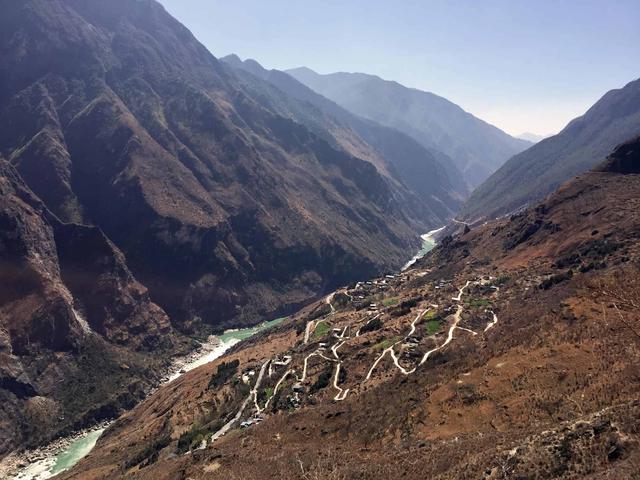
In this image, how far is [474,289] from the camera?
98.9 m

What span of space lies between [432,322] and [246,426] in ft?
117

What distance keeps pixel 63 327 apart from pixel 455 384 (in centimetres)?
11969

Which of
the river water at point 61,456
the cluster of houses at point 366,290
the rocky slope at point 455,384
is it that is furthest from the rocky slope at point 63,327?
the cluster of houses at point 366,290

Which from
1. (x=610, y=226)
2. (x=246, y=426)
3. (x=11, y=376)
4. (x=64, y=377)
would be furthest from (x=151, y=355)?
(x=610, y=226)

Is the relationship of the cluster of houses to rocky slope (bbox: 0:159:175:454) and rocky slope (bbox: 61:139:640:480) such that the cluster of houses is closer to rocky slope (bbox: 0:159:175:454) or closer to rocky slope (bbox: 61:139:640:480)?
rocky slope (bbox: 61:139:640:480)

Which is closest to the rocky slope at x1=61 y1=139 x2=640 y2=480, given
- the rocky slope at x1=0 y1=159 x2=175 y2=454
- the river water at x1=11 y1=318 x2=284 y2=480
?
the river water at x1=11 y1=318 x2=284 y2=480

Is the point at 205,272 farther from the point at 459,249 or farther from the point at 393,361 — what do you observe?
the point at 393,361

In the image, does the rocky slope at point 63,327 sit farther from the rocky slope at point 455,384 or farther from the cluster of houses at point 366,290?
the cluster of houses at point 366,290

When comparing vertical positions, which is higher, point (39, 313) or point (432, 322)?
point (39, 313)

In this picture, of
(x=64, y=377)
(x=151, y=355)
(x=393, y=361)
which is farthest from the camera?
(x=151, y=355)

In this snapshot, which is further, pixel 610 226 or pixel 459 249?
pixel 459 249

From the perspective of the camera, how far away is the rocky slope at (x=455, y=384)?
32.2 m

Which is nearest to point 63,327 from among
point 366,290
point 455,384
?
point 366,290

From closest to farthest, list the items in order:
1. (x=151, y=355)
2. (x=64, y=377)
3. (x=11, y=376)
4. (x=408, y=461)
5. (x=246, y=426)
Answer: (x=408, y=461) < (x=246, y=426) < (x=11, y=376) < (x=64, y=377) < (x=151, y=355)
